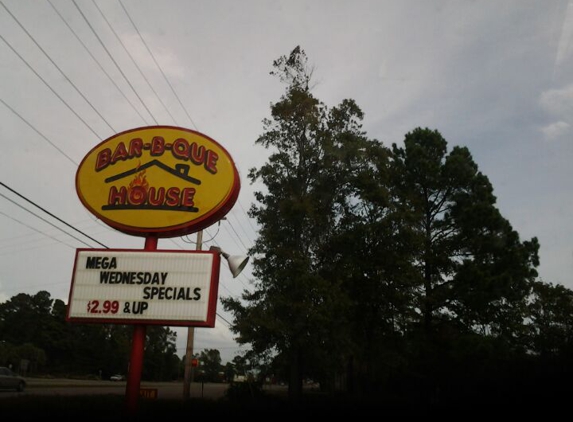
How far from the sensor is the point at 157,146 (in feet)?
38.7

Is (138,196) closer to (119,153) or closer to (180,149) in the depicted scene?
(119,153)

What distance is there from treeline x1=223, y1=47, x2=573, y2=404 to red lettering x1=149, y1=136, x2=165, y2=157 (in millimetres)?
9436

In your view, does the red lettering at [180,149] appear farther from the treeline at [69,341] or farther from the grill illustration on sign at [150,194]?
the treeline at [69,341]

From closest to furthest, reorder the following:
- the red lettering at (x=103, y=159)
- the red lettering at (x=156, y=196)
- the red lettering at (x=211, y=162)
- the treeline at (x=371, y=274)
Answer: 1. the red lettering at (x=211, y=162)
2. the red lettering at (x=156, y=196)
3. the red lettering at (x=103, y=159)
4. the treeline at (x=371, y=274)

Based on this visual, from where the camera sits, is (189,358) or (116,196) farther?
(189,358)

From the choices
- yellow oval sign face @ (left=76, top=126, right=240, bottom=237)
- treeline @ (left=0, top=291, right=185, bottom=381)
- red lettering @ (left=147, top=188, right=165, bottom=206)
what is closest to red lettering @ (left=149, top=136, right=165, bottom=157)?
yellow oval sign face @ (left=76, top=126, right=240, bottom=237)

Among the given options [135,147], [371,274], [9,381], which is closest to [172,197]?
[135,147]

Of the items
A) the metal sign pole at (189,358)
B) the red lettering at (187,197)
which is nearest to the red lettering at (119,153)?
the red lettering at (187,197)

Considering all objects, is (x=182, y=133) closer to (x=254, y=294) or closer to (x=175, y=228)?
(x=175, y=228)

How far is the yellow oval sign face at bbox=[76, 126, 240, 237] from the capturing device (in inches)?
444

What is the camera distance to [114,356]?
80500 mm

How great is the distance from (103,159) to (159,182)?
5.20 ft

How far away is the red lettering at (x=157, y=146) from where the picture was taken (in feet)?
38.6

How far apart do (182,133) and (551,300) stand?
23.9 meters
